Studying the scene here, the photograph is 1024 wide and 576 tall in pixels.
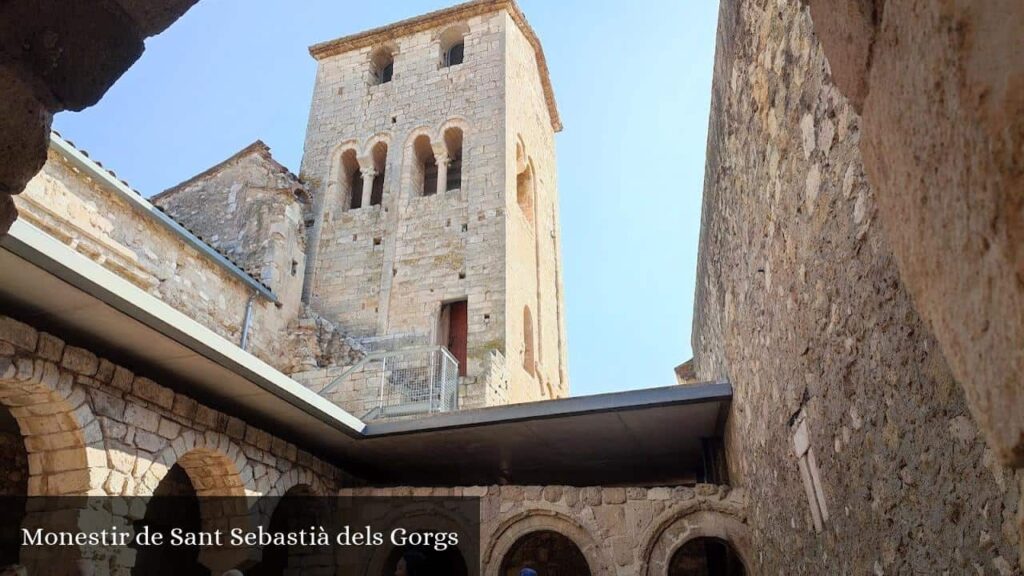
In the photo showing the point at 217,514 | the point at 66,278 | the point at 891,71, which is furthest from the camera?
the point at 217,514

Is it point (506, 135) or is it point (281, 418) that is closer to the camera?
point (281, 418)

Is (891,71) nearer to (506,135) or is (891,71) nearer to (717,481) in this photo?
(717,481)

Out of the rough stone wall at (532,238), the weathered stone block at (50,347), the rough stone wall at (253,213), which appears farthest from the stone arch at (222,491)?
the rough stone wall at (253,213)

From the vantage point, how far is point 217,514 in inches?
255

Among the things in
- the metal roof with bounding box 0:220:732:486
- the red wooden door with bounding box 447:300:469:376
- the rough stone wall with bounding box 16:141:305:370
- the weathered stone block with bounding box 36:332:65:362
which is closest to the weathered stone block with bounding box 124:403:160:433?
the metal roof with bounding box 0:220:732:486

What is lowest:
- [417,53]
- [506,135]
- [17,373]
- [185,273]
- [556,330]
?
[17,373]

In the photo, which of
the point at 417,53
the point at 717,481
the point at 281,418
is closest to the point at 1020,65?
the point at 281,418

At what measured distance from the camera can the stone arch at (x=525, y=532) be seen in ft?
22.3

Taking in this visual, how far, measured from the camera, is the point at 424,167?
1758 centimetres

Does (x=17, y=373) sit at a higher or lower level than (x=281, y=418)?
lower

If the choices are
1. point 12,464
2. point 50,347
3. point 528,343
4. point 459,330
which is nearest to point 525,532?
point 50,347

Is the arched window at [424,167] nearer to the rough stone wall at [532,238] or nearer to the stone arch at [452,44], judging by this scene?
the rough stone wall at [532,238]

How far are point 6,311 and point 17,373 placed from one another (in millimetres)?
419

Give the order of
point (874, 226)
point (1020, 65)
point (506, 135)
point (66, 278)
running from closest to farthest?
point (1020, 65)
point (874, 226)
point (66, 278)
point (506, 135)
